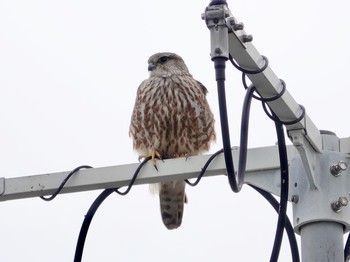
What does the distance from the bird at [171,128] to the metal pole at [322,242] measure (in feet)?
12.8

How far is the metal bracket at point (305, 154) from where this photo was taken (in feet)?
14.1

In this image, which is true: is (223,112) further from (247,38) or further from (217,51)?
(247,38)

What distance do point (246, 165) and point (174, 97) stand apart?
3.92m

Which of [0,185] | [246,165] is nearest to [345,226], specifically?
[246,165]

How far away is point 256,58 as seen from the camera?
410 cm

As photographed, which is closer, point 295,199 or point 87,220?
point 295,199

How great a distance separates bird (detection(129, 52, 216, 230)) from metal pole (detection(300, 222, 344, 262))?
3.89 metres

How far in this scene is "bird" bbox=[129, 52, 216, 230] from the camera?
26.9 feet

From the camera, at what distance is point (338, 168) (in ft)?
14.1

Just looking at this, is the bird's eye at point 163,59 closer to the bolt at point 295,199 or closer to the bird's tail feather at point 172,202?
the bird's tail feather at point 172,202

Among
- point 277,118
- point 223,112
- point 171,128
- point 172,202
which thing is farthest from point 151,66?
point 223,112

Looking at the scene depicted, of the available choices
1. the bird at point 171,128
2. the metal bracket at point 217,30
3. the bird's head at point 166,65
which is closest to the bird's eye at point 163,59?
the bird's head at point 166,65

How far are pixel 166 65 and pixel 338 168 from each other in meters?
5.04

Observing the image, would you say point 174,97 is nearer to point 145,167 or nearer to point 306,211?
point 145,167
